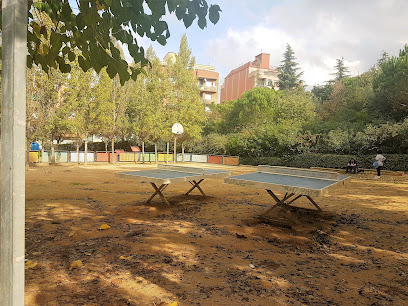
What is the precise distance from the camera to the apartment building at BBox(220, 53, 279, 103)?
57.9m

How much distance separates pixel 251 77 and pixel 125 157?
37156mm

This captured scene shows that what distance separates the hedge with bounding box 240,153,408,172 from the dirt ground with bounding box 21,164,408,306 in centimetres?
1457

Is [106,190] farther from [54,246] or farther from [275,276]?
[275,276]

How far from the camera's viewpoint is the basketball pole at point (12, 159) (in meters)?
1.23

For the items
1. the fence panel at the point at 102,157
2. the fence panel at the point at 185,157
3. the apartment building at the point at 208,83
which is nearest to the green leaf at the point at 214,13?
the fence panel at the point at 102,157

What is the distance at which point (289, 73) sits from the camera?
52500mm

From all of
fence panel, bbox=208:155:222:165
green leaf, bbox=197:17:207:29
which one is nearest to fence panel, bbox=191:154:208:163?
fence panel, bbox=208:155:222:165

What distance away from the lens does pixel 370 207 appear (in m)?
8.50

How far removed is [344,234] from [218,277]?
333 cm

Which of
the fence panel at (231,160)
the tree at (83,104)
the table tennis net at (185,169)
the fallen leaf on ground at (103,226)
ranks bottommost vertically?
the fallen leaf on ground at (103,226)

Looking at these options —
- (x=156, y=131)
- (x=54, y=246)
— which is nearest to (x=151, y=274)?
(x=54, y=246)

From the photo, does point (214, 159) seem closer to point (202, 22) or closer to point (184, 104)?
point (184, 104)

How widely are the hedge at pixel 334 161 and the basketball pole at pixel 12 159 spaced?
75.4ft

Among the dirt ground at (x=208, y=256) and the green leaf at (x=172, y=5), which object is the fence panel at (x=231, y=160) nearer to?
the dirt ground at (x=208, y=256)
